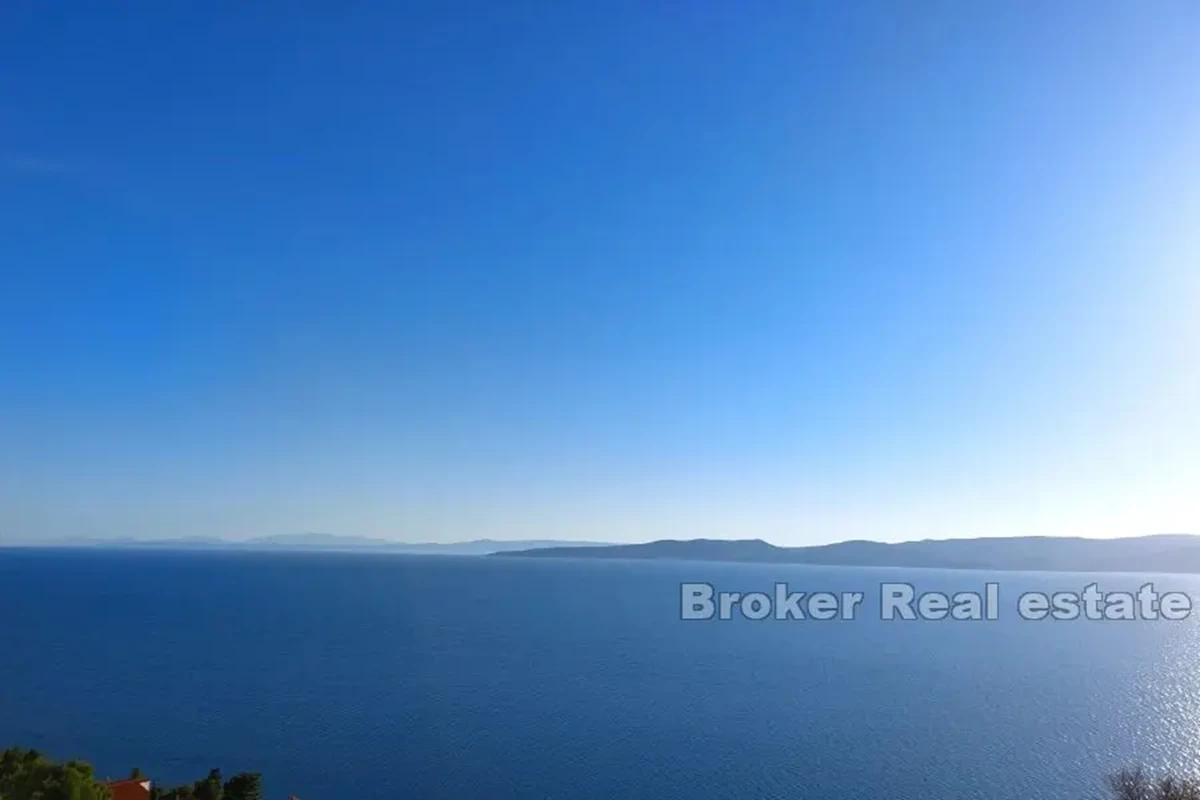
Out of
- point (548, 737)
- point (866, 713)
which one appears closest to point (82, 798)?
point (548, 737)

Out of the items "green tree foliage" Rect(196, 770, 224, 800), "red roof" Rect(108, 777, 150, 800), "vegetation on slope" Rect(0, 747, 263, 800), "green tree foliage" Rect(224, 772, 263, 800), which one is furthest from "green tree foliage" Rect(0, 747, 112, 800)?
"green tree foliage" Rect(224, 772, 263, 800)

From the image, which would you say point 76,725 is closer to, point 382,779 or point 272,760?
point 272,760

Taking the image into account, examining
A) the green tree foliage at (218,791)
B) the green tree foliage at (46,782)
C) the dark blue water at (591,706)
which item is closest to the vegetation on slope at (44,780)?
the green tree foliage at (46,782)

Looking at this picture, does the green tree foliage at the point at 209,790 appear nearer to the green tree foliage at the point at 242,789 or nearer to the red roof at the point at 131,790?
the green tree foliage at the point at 242,789

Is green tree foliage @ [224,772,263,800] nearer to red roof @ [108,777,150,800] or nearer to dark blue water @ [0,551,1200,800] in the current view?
red roof @ [108,777,150,800]

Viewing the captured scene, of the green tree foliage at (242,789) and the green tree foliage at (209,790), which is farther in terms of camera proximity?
the green tree foliage at (242,789)

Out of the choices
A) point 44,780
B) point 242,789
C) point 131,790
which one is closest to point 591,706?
point 242,789
